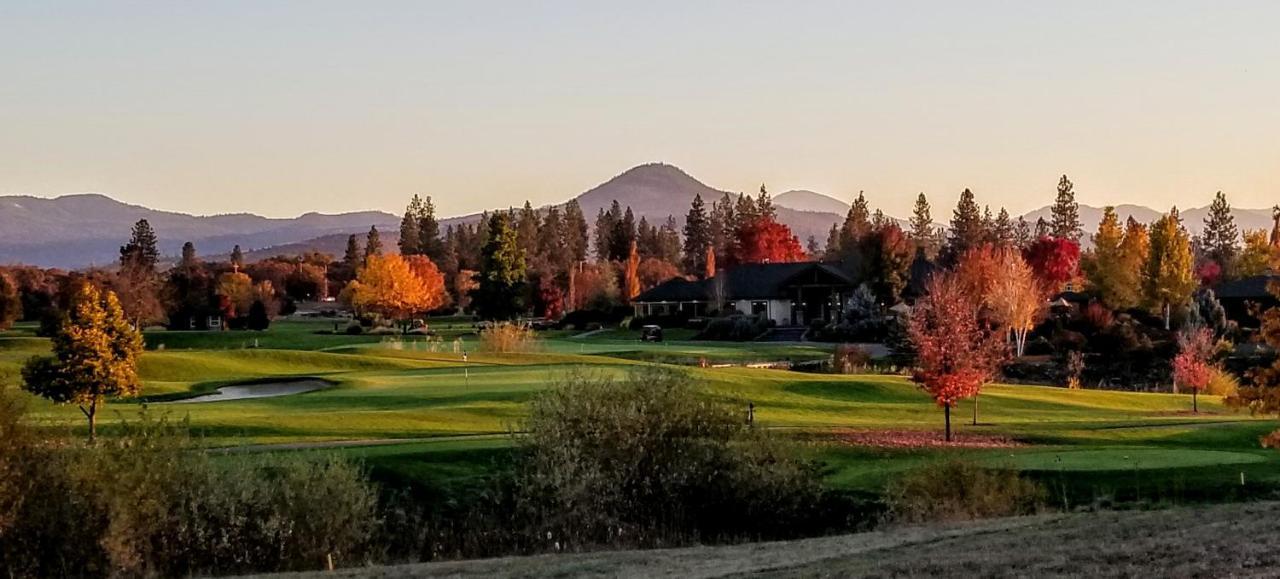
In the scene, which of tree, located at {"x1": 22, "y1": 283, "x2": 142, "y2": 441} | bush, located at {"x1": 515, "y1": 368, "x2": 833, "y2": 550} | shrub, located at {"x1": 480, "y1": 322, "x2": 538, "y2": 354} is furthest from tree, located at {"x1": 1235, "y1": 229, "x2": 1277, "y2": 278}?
tree, located at {"x1": 22, "y1": 283, "x2": 142, "y2": 441}

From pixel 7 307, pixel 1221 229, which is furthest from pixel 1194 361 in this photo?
pixel 1221 229

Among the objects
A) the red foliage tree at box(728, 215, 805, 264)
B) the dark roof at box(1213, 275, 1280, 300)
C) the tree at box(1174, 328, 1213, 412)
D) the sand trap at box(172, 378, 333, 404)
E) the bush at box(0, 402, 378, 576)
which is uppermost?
the red foliage tree at box(728, 215, 805, 264)

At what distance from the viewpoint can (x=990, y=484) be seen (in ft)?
83.3

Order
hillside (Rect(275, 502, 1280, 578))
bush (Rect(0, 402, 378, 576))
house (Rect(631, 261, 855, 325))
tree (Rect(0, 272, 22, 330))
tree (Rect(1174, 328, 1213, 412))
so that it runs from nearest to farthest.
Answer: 1. hillside (Rect(275, 502, 1280, 578))
2. bush (Rect(0, 402, 378, 576))
3. tree (Rect(1174, 328, 1213, 412))
4. tree (Rect(0, 272, 22, 330))
5. house (Rect(631, 261, 855, 325))

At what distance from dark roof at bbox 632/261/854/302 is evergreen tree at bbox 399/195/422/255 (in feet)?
242

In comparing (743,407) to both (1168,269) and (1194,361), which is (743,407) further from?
(1168,269)

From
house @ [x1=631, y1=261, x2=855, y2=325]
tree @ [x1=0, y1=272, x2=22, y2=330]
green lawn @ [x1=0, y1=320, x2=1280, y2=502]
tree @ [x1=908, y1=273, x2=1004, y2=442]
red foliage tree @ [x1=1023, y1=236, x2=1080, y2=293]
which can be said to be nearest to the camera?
green lawn @ [x1=0, y1=320, x2=1280, y2=502]

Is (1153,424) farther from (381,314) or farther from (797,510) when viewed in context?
(381,314)

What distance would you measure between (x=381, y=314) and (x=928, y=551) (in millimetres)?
95228

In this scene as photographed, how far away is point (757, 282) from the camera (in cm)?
11150

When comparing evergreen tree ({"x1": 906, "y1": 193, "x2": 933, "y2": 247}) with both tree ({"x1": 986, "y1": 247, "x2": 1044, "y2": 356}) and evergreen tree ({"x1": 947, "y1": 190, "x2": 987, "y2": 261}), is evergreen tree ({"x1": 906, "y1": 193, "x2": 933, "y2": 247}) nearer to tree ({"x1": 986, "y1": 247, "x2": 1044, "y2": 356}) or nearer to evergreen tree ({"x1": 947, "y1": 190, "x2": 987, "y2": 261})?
evergreen tree ({"x1": 947, "y1": 190, "x2": 987, "y2": 261})

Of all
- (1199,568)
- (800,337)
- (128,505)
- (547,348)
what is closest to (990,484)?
(1199,568)

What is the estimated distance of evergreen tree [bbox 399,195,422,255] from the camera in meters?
184

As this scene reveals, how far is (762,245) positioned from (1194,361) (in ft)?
320
